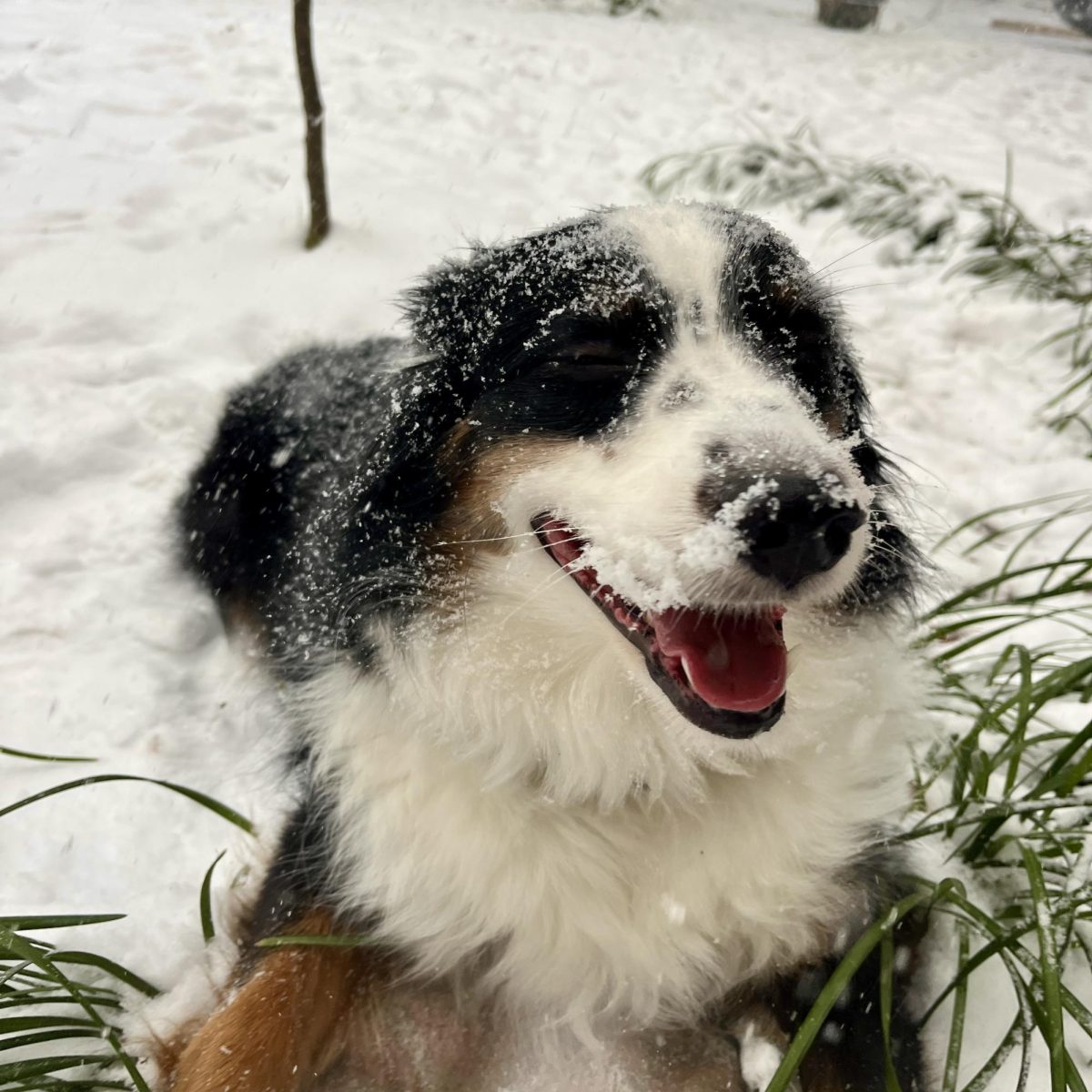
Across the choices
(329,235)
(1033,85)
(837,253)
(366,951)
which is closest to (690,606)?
(366,951)

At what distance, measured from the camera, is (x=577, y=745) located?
5.81 ft

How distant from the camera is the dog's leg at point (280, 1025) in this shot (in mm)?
1659

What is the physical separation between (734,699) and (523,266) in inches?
39.4

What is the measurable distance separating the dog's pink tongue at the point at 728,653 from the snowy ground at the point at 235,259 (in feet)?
3.71

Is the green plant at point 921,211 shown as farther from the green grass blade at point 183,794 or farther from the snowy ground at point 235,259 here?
the green grass blade at point 183,794

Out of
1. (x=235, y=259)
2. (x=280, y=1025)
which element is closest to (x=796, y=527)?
(x=280, y=1025)

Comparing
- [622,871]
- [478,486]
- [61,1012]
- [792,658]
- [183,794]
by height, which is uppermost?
[478,486]

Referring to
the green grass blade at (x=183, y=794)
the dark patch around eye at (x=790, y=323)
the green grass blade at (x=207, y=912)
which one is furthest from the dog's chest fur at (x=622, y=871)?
the dark patch around eye at (x=790, y=323)

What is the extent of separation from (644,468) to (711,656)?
0.37 meters

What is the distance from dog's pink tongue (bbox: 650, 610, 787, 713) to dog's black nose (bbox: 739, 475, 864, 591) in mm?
214

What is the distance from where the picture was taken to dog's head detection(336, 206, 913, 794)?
1410 mm

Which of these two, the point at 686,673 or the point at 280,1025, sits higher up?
the point at 686,673

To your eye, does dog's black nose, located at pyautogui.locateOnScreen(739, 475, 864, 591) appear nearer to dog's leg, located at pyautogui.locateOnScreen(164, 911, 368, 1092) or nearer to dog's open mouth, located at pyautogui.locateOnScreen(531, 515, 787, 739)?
dog's open mouth, located at pyautogui.locateOnScreen(531, 515, 787, 739)

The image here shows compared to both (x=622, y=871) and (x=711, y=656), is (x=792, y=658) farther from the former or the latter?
(x=622, y=871)
